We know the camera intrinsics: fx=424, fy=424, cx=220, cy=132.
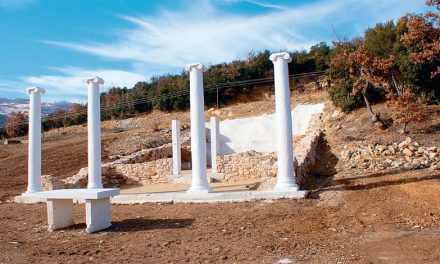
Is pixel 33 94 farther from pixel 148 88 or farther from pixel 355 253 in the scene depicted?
pixel 148 88

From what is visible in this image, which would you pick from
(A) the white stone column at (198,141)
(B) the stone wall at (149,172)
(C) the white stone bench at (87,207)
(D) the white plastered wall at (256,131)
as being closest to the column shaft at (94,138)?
(A) the white stone column at (198,141)

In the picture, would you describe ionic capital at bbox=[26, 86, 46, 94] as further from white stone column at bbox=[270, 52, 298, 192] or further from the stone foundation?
white stone column at bbox=[270, 52, 298, 192]

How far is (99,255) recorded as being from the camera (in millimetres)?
7980

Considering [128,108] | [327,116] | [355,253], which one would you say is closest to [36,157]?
[355,253]

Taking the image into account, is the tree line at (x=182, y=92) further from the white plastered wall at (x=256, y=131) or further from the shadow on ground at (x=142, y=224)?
the shadow on ground at (x=142, y=224)

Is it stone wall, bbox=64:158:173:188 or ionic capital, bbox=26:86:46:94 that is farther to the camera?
stone wall, bbox=64:158:173:188

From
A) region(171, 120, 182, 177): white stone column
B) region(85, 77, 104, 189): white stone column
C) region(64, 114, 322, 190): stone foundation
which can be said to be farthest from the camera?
region(171, 120, 182, 177): white stone column

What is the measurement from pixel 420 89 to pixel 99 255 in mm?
23161

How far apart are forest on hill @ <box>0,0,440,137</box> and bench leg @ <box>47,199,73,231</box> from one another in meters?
12.7

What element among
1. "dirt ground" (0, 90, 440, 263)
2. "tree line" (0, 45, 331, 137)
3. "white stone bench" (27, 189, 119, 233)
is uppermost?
"tree line" (0, 45, 331, 137)

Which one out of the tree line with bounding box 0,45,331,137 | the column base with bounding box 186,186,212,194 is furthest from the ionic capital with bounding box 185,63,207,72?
the tree line with bounding box 0,45,331,137

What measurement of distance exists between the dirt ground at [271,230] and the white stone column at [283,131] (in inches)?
36.1

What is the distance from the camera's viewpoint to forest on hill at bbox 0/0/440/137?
19875 mm

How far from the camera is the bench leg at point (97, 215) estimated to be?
10.1 m
